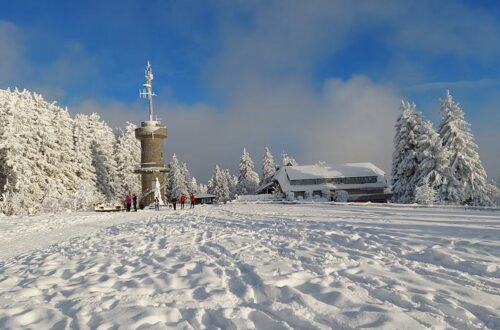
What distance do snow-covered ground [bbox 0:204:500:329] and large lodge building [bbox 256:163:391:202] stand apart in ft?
154

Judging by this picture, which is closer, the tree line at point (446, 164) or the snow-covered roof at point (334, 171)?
the tree line at point (446, 164)

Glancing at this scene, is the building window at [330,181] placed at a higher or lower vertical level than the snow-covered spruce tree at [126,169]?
lower

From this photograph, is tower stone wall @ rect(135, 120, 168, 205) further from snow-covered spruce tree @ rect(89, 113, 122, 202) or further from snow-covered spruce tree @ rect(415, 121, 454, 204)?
snow-covered spruce tree @ rect(415, 121, 454, 204)

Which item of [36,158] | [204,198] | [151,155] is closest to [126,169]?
[36,158]

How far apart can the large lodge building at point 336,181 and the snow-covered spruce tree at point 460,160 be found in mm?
19762

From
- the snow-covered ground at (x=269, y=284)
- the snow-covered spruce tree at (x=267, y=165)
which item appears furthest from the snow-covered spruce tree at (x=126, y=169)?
the snow-covered ground at (x=269, y=284)

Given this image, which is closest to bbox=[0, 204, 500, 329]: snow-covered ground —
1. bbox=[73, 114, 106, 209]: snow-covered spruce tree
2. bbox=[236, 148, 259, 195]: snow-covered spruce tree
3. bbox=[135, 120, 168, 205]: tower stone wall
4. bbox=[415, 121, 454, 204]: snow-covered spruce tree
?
bbox=[415, 121, 454, 204]: snow-covered spruce tree

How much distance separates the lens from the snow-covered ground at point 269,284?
4605mm

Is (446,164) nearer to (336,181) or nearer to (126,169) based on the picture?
(336,181)

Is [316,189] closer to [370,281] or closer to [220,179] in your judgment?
[220,179]

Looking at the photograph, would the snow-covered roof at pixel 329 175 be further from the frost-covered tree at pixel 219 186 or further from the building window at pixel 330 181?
the frost-covered tree at pixel 219 186

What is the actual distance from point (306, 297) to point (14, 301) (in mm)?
4505

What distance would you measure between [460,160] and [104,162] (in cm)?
4813

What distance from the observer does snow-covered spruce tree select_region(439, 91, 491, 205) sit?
3747 cm
